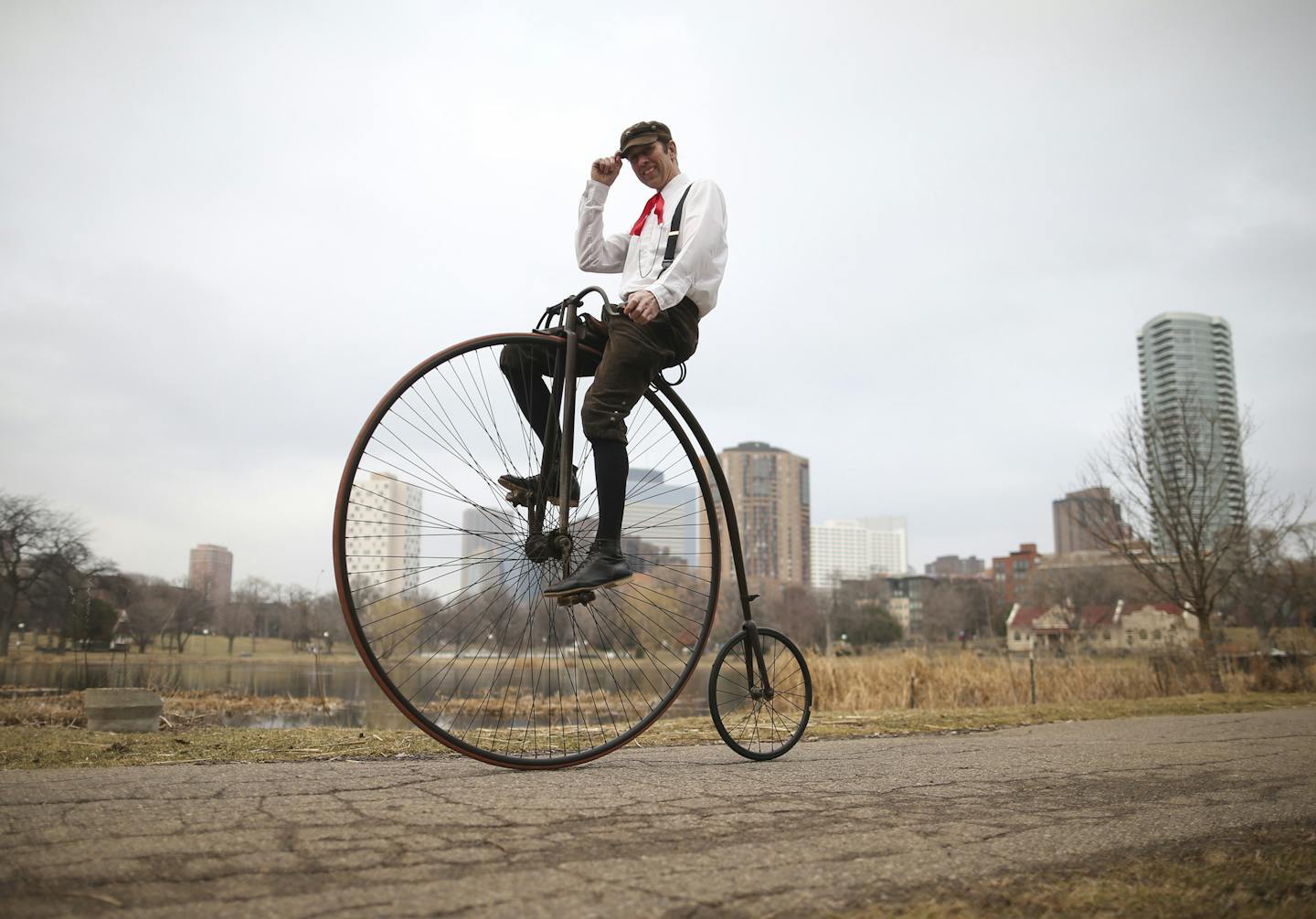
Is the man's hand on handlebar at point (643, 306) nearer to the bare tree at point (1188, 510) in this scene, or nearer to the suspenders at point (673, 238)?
the suspenders at point (673, 238)

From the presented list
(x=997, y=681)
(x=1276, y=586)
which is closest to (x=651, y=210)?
(x=997, y=681)

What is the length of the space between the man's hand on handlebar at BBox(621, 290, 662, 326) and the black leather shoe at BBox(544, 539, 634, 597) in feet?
2.66

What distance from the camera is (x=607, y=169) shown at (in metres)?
3.62

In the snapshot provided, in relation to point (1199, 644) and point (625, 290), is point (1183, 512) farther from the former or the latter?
point (625, 290)

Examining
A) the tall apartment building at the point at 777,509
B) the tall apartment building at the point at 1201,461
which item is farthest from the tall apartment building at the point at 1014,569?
the tall apartment building at the point at 1201,461

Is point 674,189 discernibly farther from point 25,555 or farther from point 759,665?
point 25,555

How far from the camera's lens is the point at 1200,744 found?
4.55 metres

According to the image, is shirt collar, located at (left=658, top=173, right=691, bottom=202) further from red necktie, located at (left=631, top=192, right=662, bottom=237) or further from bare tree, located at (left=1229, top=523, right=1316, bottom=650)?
bare tree, located at (left=1229, top=523, right=1316, bottom=650)

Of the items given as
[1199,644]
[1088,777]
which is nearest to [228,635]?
[1199,644]

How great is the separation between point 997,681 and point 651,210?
9.53 m

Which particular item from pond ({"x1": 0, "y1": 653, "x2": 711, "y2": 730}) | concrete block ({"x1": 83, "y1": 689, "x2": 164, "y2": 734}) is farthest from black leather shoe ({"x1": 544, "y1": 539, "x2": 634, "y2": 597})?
concrete block ({"x1": 83, "y1": 689, "x2": 164, "y2": 734})

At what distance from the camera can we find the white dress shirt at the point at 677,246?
3.29 metres

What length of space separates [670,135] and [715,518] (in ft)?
5.17

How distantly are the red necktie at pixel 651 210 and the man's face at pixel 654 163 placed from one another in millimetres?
61
